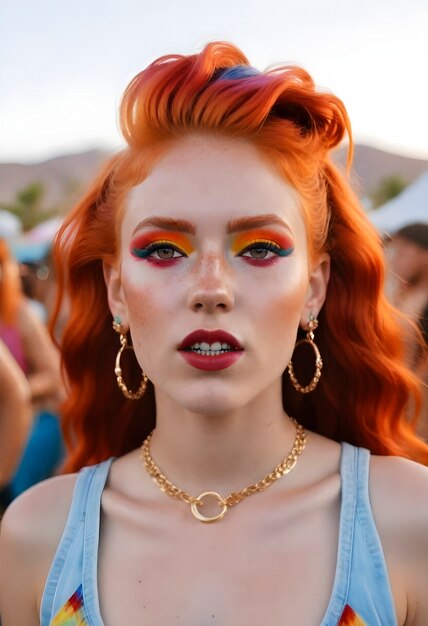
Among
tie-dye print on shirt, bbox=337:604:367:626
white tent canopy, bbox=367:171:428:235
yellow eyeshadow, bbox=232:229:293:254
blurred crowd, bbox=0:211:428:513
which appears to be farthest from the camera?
white tent canopy, bbox=367:171:428:235

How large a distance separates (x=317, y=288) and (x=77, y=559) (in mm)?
754

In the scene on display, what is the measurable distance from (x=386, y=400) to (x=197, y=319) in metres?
0.59

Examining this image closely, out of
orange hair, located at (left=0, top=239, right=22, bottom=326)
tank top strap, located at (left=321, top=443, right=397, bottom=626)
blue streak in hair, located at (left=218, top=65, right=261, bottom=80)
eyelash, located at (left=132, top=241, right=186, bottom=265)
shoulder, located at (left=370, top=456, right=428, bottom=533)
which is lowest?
orange hair, located at (left=0, top=239, right=22, bottom=326)

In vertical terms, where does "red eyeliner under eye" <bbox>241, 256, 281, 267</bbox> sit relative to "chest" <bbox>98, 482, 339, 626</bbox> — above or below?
above

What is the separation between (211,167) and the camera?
5.38 feet

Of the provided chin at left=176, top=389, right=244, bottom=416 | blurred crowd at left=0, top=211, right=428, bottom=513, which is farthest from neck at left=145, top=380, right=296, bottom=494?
blurred crowd at left=0, top=211, right=428, bottom=513

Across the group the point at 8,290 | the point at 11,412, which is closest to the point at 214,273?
the point at 11,412

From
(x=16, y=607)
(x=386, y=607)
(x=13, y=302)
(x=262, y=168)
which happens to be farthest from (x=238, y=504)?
(x=13, y=302)

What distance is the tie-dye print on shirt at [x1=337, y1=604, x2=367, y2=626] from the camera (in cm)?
151

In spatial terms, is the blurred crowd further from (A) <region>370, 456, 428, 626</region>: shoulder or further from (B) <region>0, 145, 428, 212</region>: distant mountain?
(A) <region>370, 456, 428, 626</region>: shoulder

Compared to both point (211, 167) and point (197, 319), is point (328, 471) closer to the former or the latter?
point (197, 319)

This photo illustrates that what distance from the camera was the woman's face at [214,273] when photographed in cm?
156

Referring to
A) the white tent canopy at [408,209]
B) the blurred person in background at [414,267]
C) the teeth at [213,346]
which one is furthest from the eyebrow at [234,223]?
the white tent canopy at [408,209]

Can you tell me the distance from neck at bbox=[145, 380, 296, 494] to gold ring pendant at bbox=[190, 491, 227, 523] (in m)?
0.01
